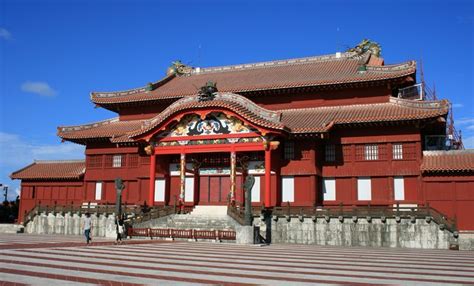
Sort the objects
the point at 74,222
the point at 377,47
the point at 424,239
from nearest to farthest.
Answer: the point at 424,239 < the point at 74,222 < the point at 377,47

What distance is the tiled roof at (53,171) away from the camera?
41562 millimetres

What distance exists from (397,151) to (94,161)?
82.7 ft

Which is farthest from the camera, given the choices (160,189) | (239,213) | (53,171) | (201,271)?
(53,171)

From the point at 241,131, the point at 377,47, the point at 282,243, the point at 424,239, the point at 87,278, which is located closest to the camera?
the point at 87,278

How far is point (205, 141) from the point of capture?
33281 mm

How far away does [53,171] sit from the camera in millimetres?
42562

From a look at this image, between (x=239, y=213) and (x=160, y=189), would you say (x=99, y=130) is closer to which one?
(x=160, y=189)

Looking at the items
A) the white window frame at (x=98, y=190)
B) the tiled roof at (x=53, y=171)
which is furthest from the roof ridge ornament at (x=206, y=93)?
the tiled roof at (x=53, y=171)

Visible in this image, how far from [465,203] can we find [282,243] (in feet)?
40.2

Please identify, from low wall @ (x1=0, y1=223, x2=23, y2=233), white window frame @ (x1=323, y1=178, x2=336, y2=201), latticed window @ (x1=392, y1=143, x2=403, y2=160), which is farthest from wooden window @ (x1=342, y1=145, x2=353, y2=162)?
low wall @ (x1=0, y1=223, x2=23, y2=233)

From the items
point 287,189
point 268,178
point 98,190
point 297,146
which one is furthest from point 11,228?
point 297,146

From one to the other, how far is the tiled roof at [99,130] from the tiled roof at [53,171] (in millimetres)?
3050

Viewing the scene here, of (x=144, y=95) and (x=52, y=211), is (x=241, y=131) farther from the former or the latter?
(x=52, y=211)

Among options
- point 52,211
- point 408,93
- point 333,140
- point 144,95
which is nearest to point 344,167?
point 333,140
